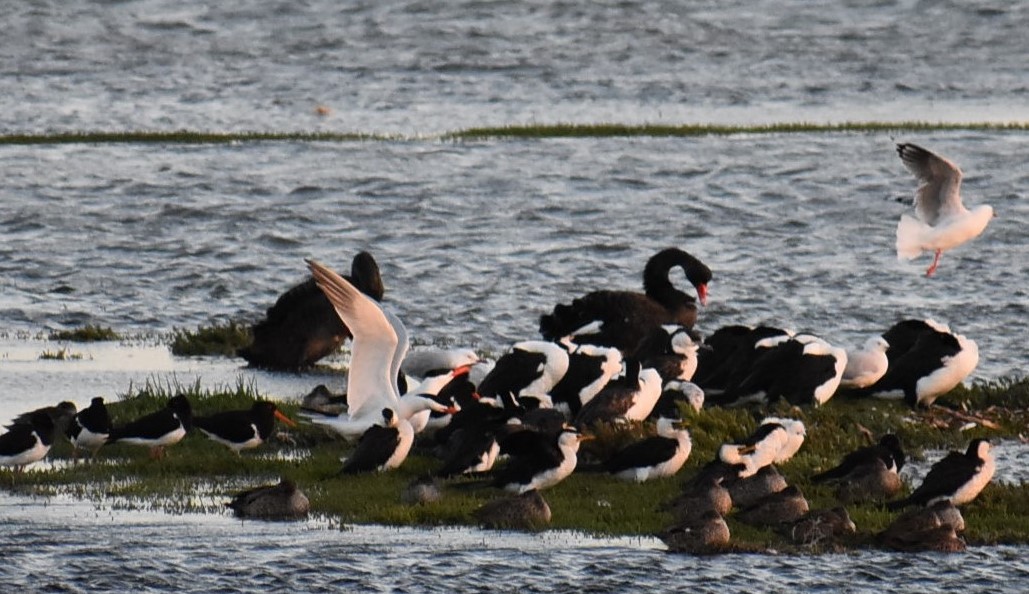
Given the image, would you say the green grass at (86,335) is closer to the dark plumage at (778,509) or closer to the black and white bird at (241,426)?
the black and white bird at (241,426)

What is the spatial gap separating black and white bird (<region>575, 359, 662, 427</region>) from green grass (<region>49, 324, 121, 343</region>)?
6183 millimetres

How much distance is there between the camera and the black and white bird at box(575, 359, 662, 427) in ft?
51.9

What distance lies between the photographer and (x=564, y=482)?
14.4 metres

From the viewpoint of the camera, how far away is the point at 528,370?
56.0 ft

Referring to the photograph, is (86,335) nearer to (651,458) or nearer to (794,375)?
(794,375)

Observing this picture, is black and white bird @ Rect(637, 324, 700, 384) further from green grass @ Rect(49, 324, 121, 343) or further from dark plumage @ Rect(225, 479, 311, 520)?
green grass @ Rect(49, 324, 121, 343)

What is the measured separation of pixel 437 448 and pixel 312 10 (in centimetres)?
3366

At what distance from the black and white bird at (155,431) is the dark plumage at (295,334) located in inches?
160

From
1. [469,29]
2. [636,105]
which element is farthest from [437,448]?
[469,29]

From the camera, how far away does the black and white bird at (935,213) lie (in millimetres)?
20953

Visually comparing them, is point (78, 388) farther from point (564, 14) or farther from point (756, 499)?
point (564, 14)

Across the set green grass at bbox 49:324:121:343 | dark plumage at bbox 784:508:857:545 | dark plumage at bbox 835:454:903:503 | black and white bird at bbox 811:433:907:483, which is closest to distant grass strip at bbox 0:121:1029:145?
green grass at bbox 49:324:121:343

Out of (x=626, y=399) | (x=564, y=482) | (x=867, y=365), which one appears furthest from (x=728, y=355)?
(x=564, y=482)

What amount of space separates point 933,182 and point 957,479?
8.54 m
